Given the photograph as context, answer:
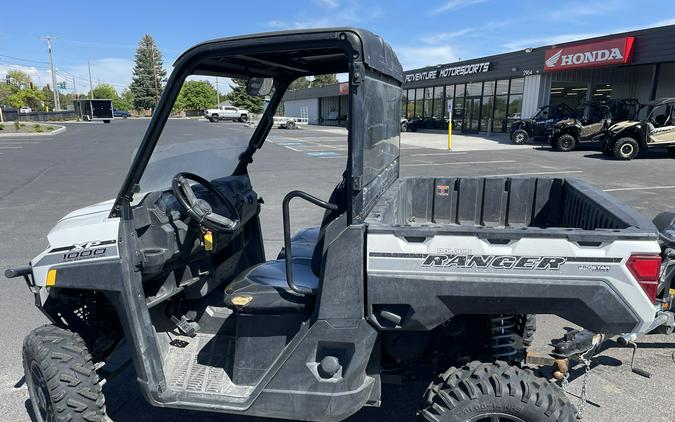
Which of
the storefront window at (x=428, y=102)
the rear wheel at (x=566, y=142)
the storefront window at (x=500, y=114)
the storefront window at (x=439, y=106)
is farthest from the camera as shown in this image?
the storefront window at (x=428, y=102)

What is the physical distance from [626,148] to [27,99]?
10578cm

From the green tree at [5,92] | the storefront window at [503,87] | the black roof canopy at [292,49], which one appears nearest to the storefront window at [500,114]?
the storefront window at [503,87]

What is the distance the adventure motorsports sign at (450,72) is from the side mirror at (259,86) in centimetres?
2761

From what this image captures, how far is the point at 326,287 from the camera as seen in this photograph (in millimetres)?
2131

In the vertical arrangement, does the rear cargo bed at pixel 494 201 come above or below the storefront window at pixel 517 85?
below

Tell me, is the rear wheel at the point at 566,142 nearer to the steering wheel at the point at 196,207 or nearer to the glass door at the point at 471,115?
the glass door at the point at 471,115

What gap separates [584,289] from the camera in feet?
6.45

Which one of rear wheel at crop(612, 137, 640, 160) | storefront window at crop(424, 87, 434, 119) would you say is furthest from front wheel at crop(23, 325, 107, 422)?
storefront window at crop(424, 87, 434, 119)

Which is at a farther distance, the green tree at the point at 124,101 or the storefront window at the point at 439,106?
the green tree at the point at 124,101

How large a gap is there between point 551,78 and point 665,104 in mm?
10220

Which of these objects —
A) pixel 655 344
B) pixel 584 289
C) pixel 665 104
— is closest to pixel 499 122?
pixel 665 104

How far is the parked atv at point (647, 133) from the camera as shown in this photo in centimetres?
1642

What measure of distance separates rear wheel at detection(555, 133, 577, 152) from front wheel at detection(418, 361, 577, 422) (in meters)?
19.9

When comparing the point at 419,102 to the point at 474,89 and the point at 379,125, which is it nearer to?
the point at 474,89
